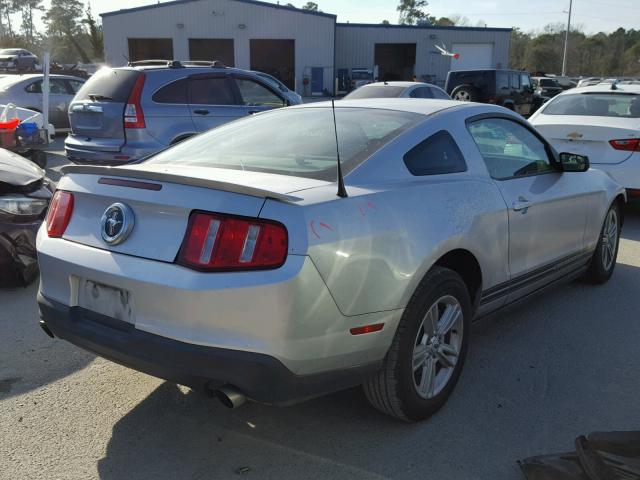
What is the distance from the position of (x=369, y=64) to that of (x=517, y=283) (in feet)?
145

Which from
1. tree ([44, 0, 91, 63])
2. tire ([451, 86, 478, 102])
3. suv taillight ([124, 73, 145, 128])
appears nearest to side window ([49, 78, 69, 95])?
suv taillight ([124, 73, 145, 128])

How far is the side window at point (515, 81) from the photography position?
65.4 ft

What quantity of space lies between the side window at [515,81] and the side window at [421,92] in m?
8.53

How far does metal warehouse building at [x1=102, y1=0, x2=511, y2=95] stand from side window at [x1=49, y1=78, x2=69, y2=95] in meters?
27.4

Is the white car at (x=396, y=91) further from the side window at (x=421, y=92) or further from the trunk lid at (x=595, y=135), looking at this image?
the trunk lid at (x=595, y=135)

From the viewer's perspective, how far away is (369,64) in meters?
45.8

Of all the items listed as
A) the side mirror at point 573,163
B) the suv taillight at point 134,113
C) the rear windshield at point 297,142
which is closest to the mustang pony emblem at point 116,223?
the rear windshield at point 297,142

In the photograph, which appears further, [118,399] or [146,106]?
[146,106]

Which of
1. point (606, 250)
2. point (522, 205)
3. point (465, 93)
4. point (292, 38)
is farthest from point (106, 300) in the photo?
point (292, 38)

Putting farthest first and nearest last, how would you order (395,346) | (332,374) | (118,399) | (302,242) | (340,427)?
(118,399) → (340,427) → (395,346) → (332,374) → (302,242)

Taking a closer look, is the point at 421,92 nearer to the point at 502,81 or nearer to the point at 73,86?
the point at 502,81

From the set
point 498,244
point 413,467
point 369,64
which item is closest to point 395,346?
point 413,467

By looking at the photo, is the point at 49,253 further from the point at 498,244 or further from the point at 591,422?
the point at 591,422

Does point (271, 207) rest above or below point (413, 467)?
above
